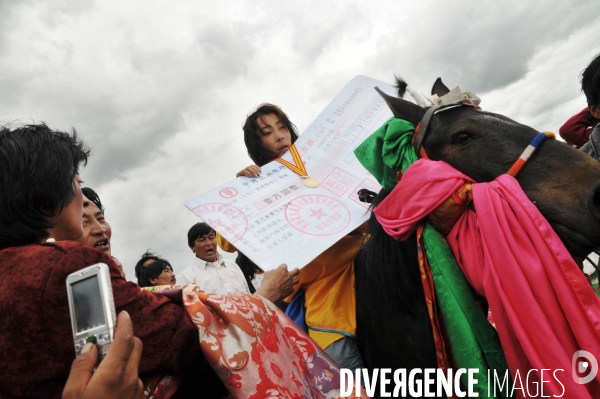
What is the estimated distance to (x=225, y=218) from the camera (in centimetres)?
259

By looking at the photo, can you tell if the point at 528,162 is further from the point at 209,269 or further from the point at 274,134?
the point at 209,269

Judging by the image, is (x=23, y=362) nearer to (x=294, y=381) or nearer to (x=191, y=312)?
(x=191, y=312)

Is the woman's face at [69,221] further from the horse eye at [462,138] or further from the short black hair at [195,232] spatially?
the short black hair at [195,232]

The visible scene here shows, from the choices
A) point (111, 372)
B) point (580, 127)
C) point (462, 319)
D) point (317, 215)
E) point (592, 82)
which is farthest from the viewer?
point (580, 127)

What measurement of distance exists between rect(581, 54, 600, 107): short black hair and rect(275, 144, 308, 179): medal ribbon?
2.69 metres

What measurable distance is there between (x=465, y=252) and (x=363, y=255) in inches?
31.9

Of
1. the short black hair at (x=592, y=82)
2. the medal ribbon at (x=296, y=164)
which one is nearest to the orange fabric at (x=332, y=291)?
the medal ribbon at (x=296, y=164)

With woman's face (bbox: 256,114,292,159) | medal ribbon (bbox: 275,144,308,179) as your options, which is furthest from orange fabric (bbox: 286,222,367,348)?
woman's face (bbox: 256,114,292,159)

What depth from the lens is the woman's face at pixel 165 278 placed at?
6.42 m

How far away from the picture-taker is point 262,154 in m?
3.65

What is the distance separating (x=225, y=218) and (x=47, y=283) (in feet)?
4.97

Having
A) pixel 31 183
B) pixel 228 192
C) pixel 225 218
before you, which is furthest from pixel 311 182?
pixel 31 183

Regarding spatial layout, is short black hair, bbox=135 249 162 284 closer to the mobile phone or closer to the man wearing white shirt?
the man wearing white shirt

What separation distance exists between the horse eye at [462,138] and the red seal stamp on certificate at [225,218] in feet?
4.61
